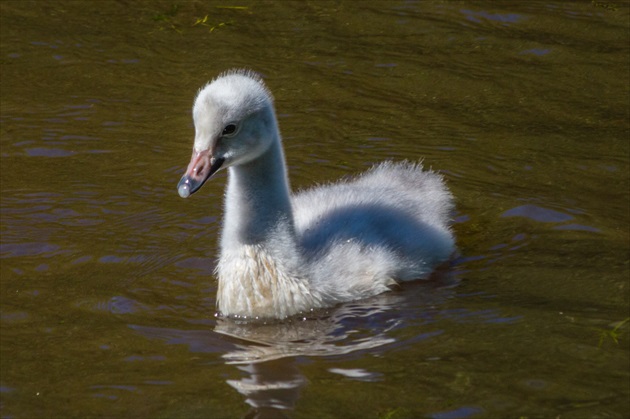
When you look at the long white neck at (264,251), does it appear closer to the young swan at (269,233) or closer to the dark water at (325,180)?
the young swan at (269,233)

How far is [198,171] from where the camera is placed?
579cm

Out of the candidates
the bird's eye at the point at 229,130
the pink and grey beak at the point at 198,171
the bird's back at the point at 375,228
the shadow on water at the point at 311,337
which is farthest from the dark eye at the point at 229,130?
the shadow on water at the point at 311,337

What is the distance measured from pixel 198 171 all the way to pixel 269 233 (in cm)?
50

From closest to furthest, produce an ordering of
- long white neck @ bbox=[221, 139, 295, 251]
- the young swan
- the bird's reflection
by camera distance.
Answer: the bird's reflection, the young swan, long white neck @ bbox=[221, 139, 295, 251]

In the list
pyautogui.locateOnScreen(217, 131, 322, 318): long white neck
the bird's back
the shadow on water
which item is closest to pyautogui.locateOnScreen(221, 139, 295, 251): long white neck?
pyautogui.locateOnScreen(217, 131, 322, 318): long white neck

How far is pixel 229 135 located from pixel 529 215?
193cm

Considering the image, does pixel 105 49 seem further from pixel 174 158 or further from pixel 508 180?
pixel 508 180

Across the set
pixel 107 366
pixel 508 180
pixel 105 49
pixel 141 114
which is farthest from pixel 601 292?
pixel 105 49

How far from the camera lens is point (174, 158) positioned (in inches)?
304

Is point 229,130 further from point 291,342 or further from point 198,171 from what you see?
point 291,342

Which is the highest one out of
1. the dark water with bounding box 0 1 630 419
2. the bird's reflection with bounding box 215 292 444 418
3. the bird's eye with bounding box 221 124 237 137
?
the bird's eye with bounding box 221 124 237 137

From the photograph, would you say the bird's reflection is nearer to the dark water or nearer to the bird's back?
the dark water

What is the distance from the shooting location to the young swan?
5859 millimetres

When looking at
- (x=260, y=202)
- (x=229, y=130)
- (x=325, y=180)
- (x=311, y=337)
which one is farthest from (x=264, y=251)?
(x=325, y=180)
